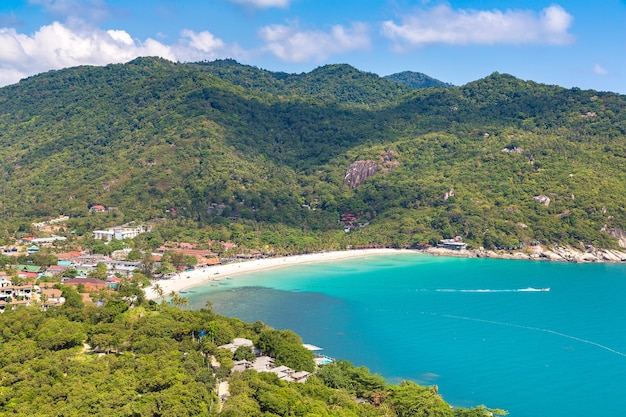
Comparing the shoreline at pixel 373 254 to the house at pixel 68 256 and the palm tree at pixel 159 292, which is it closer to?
the palm tree at pixel 159 292

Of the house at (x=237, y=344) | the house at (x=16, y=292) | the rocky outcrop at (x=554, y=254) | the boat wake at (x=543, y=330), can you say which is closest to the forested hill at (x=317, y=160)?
the rocky outcrop at (x=554, y=254)

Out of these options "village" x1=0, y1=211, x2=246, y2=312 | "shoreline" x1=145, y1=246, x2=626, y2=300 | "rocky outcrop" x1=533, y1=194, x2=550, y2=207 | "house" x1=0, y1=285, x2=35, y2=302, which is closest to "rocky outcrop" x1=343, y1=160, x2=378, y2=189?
"shoreline" x1=145, y1=246, x2=626, y2=300

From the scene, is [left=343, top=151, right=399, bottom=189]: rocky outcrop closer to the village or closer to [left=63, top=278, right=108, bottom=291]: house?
the village

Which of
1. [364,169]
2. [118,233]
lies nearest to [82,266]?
[118,233]

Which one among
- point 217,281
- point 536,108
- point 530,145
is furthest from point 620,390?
point 536,108

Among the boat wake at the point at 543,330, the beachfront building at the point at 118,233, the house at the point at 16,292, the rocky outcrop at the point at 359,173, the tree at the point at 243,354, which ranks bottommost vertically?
the boat wake at the point at 543,330
